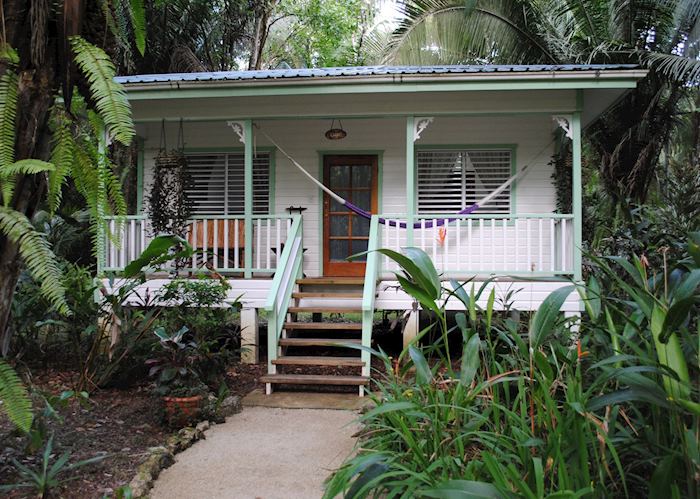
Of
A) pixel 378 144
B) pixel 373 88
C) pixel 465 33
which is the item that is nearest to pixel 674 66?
pixel 465 33

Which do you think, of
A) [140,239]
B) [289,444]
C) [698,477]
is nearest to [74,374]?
[140,239]

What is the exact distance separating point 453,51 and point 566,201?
18.3 ft

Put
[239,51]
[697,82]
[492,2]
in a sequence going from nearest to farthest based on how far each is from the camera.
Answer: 1. [697,82]
2. [492,2]
3. [239,51]

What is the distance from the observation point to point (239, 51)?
18.6m

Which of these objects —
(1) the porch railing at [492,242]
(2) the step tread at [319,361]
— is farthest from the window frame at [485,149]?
(2) the step tread at [319,361]

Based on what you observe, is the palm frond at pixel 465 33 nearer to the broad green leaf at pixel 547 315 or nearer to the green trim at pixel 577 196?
the green trim at pixel 577 196

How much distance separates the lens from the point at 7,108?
2207 millimetres

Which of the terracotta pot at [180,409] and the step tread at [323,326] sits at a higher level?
the step tread at [323,326]


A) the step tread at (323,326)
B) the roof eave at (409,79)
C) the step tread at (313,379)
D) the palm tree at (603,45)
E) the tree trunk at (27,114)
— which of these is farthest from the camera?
the palm tree at (603,45)

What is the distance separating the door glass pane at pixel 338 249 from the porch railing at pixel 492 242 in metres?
0.98

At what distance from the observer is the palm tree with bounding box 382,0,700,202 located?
10258 millimetres

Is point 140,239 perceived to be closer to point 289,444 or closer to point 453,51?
point 289,444

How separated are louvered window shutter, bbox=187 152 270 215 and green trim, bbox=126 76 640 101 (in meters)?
1.94

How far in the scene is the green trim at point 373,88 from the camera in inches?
259
